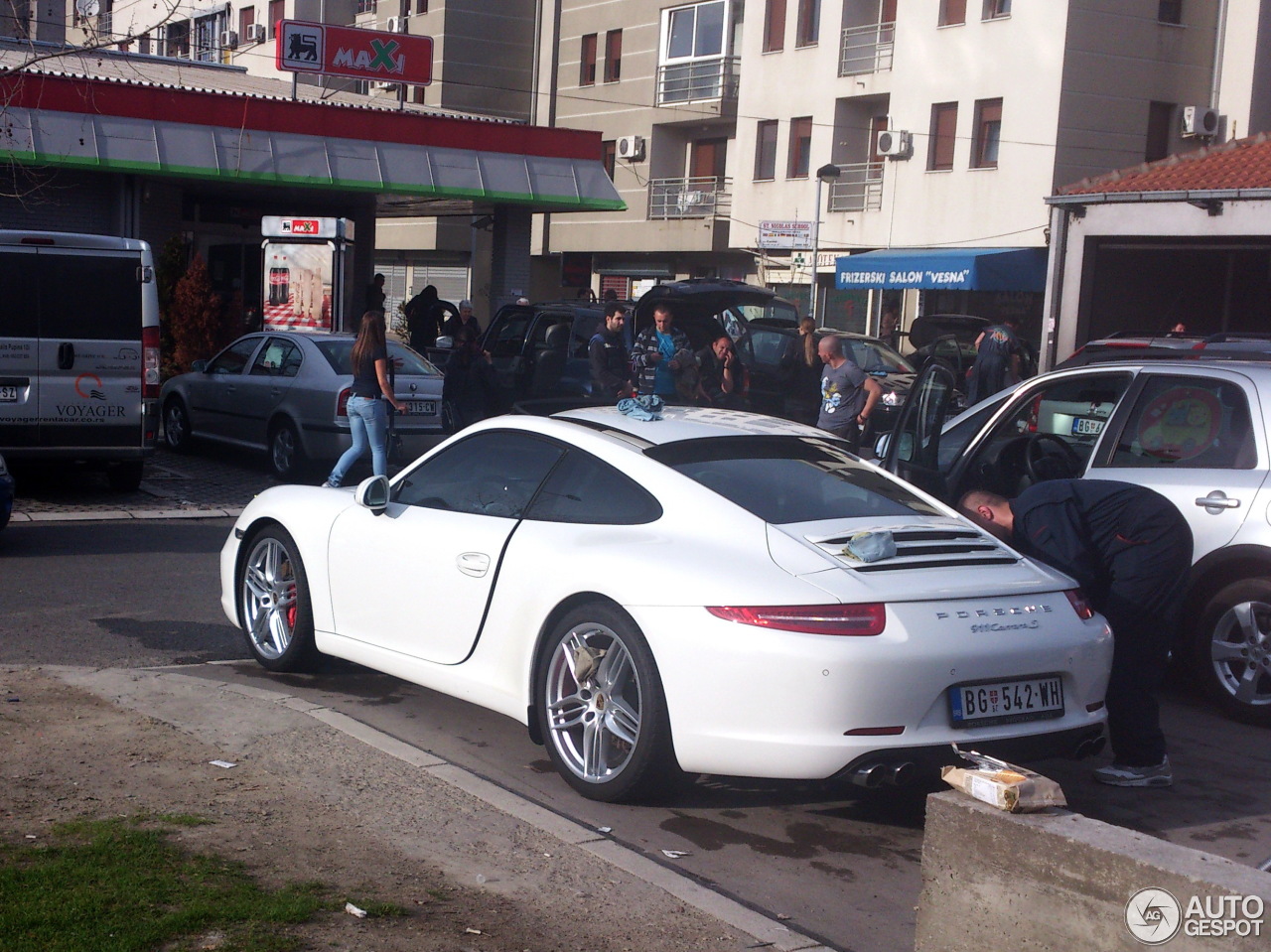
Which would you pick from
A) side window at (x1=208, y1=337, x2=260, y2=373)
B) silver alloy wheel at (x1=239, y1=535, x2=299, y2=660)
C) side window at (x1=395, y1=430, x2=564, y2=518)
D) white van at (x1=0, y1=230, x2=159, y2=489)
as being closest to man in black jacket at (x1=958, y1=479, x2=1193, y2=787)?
side window at (x1=395, y1=430, x2=564, y2=518)

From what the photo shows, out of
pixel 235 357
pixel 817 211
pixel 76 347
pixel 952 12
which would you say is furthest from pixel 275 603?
pixel 952 12

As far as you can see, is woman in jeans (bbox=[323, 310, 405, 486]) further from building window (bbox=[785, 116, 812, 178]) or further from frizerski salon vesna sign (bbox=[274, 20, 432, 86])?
building window (bbox=[785, 116, 812, 178])

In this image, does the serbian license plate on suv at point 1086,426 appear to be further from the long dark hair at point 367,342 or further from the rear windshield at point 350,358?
the rear windshield at point 350,358

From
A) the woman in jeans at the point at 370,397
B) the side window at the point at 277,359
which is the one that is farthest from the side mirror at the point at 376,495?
the side window at the point at 277,359

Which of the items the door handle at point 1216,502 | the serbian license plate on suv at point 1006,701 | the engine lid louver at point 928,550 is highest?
the door handle at point 1216,502

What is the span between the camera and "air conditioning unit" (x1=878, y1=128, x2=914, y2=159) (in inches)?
1371

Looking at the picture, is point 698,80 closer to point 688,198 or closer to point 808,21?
point 688,198

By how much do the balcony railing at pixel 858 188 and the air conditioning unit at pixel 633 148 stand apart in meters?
8.84

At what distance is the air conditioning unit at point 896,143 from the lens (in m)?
34.8

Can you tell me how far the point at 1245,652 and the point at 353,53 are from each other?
22.0 m

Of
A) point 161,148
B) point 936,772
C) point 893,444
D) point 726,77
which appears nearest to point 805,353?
point 161,148

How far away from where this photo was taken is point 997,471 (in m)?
8.18

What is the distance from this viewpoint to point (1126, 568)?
561cm

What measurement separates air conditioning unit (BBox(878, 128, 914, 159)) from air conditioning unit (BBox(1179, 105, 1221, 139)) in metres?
6.20
